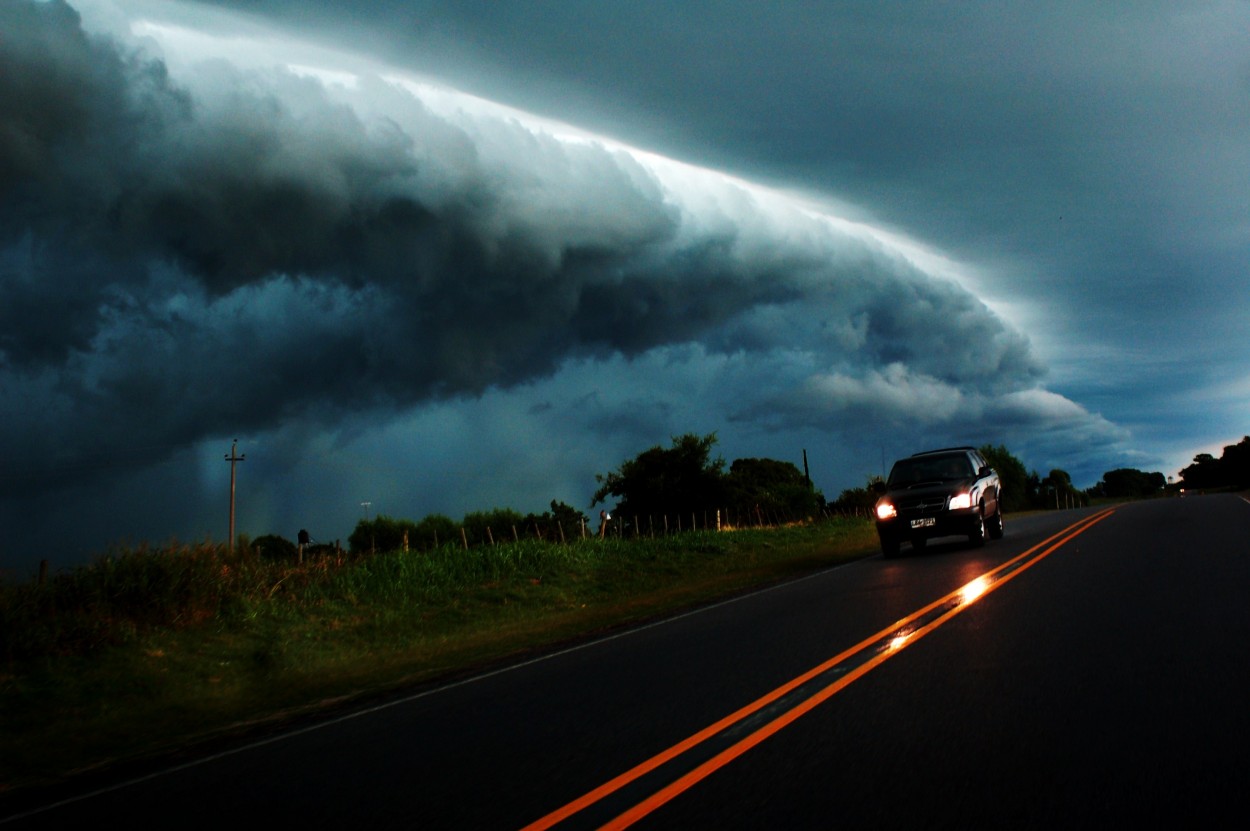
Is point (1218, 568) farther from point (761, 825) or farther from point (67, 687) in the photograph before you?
point (67, 687)

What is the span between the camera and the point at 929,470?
71.8 feet

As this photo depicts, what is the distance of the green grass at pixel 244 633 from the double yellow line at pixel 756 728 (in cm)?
447

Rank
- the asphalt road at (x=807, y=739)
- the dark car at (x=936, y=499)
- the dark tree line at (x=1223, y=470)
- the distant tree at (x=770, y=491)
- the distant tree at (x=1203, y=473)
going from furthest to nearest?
1. the distant tree at (x=1203, y=473)
2. the dark tree line at (x=1223, y=470)
3. the distant tree at (x=770, y=491)
4. the dark car at (x=936, y=499)
5. the asphalt road at (x=807, y=739)

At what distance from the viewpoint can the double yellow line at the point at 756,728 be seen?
5.02 metres

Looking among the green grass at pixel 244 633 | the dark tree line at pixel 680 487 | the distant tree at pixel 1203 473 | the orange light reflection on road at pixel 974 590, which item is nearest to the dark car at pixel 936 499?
the green grass at pixel 244 633

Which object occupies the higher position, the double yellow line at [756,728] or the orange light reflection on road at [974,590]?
the orange light reflection on road at [974,590]

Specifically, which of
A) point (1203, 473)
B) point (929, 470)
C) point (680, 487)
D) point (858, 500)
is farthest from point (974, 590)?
point (1203, 473)

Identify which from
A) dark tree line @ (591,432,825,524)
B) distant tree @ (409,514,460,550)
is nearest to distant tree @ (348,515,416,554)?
distant tree @ (409,514,460,550)

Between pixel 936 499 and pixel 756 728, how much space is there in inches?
603

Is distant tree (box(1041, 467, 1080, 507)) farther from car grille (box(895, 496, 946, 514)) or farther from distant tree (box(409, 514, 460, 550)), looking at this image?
car grille (box(895, 496, 946, 514))

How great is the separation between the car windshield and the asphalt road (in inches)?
400

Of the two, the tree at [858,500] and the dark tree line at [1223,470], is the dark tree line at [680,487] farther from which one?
the dark tree line at [1223,470]

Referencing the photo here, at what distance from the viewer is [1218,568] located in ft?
45.2

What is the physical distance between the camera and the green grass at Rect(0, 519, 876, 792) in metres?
10.5
